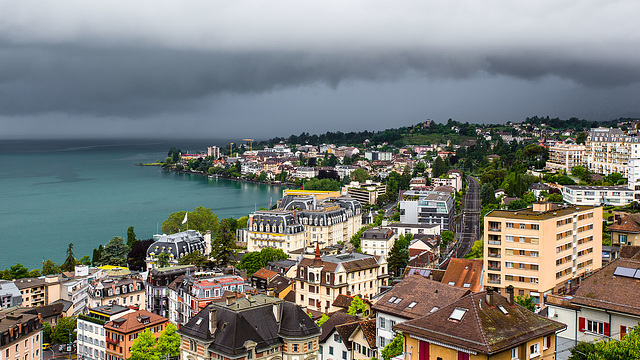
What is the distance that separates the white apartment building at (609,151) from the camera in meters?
41.1

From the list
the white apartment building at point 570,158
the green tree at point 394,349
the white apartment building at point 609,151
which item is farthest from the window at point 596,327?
the white apartment building at point 570,158

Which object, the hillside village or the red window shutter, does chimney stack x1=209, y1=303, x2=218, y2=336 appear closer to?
the hillside village

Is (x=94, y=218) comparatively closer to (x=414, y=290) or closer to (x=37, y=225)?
(x=37, y=225)

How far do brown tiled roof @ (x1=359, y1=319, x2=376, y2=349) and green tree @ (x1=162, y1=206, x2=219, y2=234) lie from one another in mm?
28081

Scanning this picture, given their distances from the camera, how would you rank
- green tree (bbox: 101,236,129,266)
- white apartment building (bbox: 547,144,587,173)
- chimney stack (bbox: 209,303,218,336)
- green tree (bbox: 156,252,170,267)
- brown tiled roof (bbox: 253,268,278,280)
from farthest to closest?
white apartment building (bbox: 547,144,587,173)
green tree (bbox: 101,236,129,266)
green tree (bbox: 156,252,170,267)
brown tiled roof (bbox: 253,268,278,280)
chimney stack (bbox: 209,303,218,336)

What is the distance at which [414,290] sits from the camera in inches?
532

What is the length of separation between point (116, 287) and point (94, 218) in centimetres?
3440

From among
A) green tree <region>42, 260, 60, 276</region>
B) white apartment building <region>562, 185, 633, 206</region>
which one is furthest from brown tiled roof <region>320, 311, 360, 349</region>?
white apartment building <region>562, 185, 633, 206</region>

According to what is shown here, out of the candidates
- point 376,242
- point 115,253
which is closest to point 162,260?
point 115,253

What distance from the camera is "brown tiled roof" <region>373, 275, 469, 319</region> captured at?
12.8 metres

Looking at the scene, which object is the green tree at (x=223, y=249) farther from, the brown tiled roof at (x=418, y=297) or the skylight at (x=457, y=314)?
the skylight at (x=457, y=314)

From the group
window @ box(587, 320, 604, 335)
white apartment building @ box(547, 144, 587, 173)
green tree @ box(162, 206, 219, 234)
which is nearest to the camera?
window @ box(587, 320, 604, 335)

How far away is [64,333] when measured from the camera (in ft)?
70.3

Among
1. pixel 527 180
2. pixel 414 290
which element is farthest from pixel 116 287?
pixel 527 180
